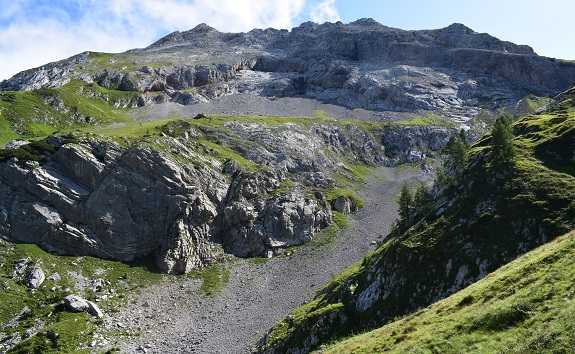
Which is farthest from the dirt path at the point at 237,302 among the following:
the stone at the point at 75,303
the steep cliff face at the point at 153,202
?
the steep cliff face at the point at 153,202

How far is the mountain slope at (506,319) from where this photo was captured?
1892 centimetres

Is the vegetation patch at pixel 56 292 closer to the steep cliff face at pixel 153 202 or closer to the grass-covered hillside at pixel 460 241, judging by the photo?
the steep cliff face at pixel 153 202

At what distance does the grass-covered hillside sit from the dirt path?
64.0 feet

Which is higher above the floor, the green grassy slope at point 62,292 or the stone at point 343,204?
the stone at point 343,204

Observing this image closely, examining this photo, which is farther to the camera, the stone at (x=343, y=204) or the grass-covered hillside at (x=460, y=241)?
the stone at (x=343, y=204)

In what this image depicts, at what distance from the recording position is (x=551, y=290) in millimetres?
22594

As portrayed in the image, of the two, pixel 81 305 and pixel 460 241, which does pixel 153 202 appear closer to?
pixel 81 305

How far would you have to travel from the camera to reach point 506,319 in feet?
71.9

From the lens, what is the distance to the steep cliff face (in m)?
97.0

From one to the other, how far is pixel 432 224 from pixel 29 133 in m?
154

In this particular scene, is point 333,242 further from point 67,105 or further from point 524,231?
point 67,105

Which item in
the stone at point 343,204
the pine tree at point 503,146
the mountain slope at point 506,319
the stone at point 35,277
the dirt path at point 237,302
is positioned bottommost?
the dirt path at point 237,302

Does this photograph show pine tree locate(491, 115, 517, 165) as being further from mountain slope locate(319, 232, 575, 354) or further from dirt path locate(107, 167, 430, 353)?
dirt path locate(107, 167, 430, 353)

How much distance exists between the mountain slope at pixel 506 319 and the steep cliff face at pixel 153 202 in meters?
78.4
